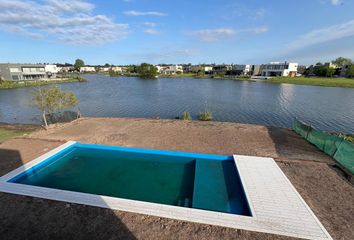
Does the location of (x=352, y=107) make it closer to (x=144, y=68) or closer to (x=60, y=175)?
(x=60, y=175)

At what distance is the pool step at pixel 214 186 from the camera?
17.0 feet

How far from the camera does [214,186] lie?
608 cm

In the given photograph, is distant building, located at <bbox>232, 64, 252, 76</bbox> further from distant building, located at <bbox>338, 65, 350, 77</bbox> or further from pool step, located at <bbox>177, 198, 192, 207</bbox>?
pool step, located at <bbox>177, 198, 192, 207</bbox>

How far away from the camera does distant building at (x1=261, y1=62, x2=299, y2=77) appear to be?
7030cm

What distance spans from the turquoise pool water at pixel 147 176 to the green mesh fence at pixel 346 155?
12.5 ft

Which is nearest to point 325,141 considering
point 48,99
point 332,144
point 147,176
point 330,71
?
point 332,144

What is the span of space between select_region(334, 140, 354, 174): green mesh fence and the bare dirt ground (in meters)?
0.37

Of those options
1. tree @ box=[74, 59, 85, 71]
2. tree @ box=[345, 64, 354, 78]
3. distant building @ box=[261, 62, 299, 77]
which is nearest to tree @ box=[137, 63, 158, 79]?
distant building @ box=[261, 62, 299, 77]

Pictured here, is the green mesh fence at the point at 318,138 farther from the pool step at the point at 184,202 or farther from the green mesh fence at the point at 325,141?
the pool step at the point at 184,202

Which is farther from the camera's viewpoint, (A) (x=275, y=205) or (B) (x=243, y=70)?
(B) (x=243, y=70)

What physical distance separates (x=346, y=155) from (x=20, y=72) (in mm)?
59872

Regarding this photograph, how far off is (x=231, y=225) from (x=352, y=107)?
25452 millimetres

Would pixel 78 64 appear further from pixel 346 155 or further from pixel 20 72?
pixel 346 155

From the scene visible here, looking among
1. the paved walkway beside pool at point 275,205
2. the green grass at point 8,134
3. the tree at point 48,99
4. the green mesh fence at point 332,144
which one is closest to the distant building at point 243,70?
the green mesh fence at point 332,144
